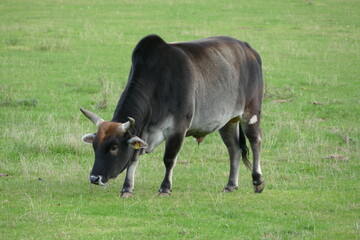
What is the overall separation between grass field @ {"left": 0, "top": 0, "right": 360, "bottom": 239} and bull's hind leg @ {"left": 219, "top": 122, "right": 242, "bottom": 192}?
10.3 inches

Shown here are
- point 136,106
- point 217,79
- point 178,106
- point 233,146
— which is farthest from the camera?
point 233,146

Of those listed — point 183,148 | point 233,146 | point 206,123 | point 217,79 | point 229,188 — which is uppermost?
point 217,79

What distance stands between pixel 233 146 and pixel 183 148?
7.68ft

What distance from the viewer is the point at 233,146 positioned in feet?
35.5

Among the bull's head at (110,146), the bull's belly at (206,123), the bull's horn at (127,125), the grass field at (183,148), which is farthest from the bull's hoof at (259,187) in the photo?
the bull's horn at (127,125)

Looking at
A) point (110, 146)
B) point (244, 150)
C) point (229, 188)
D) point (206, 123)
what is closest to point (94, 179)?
point (110, 146)

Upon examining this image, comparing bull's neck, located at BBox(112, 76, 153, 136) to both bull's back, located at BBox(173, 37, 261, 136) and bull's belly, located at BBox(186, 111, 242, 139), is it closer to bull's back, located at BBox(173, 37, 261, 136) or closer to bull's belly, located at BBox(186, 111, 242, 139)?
bull's back, located at BBox(173, 37, 261, 136)

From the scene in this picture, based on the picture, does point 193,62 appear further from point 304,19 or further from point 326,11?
point 326,11

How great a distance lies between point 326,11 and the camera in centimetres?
3556

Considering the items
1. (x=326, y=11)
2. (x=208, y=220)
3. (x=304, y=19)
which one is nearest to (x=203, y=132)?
(x=208, y=220)

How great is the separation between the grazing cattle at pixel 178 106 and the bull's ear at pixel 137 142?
12 millimetres

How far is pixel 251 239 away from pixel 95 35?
20697 mm

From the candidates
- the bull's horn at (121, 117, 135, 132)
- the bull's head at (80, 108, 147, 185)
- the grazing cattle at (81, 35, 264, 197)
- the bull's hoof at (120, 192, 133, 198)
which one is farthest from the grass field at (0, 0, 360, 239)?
the bull's horn at (121, 117, 135, 132)

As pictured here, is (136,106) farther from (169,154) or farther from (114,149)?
(169,154)
